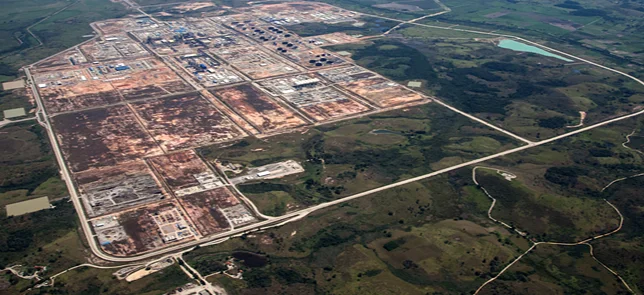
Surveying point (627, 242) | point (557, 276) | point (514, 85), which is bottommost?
point (514, 85)

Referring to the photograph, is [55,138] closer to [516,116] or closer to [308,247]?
[308,247]

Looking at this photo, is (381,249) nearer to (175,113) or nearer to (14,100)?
(175,113)

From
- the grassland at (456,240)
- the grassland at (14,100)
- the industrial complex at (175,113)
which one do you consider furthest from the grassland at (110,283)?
the grassland at (14,100)

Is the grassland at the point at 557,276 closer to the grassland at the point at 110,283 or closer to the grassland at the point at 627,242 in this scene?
the grassland at the point at 627,242

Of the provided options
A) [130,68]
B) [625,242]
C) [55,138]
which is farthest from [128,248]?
[130,68]

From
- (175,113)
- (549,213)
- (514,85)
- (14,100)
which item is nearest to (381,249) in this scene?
(549,213)

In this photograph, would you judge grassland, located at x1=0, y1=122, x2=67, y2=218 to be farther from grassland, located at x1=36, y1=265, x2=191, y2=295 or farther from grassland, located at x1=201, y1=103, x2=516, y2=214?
grassland, located at x1=201, y1=103, x2=516, y2=214
